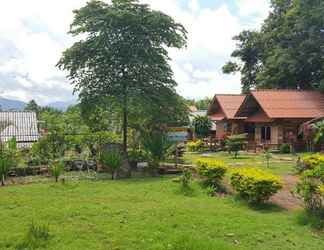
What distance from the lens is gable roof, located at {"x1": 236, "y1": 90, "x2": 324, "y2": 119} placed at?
31462mm

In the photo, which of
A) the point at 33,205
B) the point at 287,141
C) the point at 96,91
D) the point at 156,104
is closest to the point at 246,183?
the point at 33,205

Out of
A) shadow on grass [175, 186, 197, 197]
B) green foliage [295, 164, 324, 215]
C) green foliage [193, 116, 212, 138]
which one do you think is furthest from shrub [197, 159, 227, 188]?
green foliage [193, 116, 212, 138]

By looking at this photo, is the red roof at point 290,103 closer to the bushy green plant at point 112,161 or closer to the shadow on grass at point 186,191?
the bushy green plant at point 112,161

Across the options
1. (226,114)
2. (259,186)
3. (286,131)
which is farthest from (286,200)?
(226,114)

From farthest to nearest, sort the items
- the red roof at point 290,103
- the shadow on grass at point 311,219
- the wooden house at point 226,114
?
the wooden house at point 226,114, the red roof at point 290,103, the shadow on grass at point 311,219

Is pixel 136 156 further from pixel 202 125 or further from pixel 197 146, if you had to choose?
pixel 202 125

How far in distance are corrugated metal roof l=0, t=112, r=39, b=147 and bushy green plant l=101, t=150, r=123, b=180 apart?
8.70 metres

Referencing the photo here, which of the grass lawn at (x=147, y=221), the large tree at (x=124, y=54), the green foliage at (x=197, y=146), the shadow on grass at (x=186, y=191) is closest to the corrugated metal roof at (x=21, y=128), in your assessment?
the large tree at (x=124, y=54)

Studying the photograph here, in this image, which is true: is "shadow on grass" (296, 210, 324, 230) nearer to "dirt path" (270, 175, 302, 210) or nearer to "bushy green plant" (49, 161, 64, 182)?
"dirt path" (270, 175, 302, 210)

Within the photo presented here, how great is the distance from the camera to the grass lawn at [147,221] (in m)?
7.84

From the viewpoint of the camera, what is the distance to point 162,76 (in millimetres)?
19328

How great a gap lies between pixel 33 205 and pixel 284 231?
239 inches

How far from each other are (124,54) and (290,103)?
17.2 meters

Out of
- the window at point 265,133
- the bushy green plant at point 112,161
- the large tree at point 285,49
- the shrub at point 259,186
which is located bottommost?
the shrub at point 259,186
